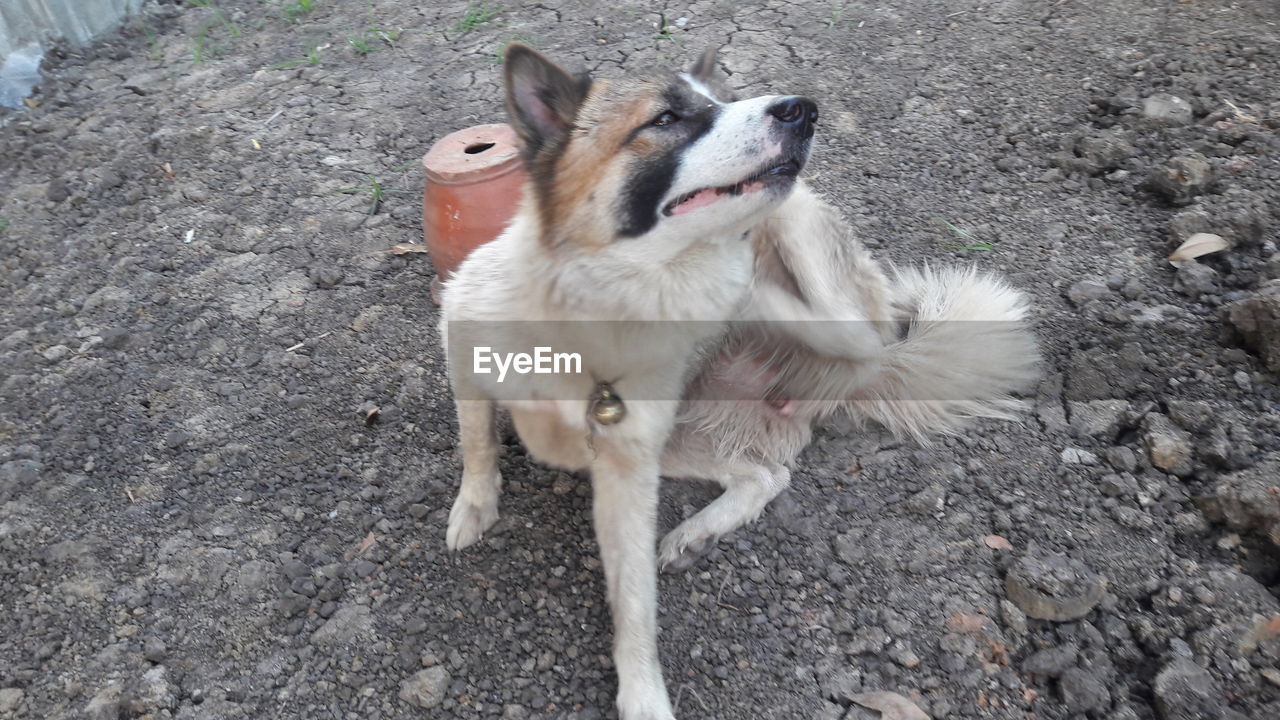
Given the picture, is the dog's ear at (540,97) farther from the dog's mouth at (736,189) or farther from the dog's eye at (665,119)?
the dog's mouth at (736,189)

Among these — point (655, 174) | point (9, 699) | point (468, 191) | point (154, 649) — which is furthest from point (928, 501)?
point (9, 699)

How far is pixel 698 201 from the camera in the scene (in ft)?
5.96

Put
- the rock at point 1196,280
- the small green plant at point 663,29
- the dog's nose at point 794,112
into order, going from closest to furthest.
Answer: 1. the dog's nose at point 794,112
2. the rock at point 1196,280
3. the small green plant at point 663,29

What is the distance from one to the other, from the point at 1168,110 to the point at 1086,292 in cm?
118

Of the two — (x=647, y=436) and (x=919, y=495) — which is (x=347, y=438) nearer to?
(x=647, y=436)

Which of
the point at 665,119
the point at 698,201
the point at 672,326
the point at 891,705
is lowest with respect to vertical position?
the point at 891,705

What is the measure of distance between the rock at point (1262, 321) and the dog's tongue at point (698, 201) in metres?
1.80

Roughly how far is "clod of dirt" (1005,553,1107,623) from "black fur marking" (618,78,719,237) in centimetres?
131

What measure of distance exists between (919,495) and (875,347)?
46 cm

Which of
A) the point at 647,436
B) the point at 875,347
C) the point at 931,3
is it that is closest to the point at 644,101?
the point at 647,436

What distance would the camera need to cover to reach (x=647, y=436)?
1.98 m

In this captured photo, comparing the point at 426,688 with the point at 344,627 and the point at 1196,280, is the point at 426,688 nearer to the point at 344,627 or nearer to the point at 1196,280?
the point at 344,627

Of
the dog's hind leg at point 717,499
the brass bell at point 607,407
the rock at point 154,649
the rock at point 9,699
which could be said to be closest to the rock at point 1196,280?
the dog's hind leg at point 717,499

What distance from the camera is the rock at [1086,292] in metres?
2.83
